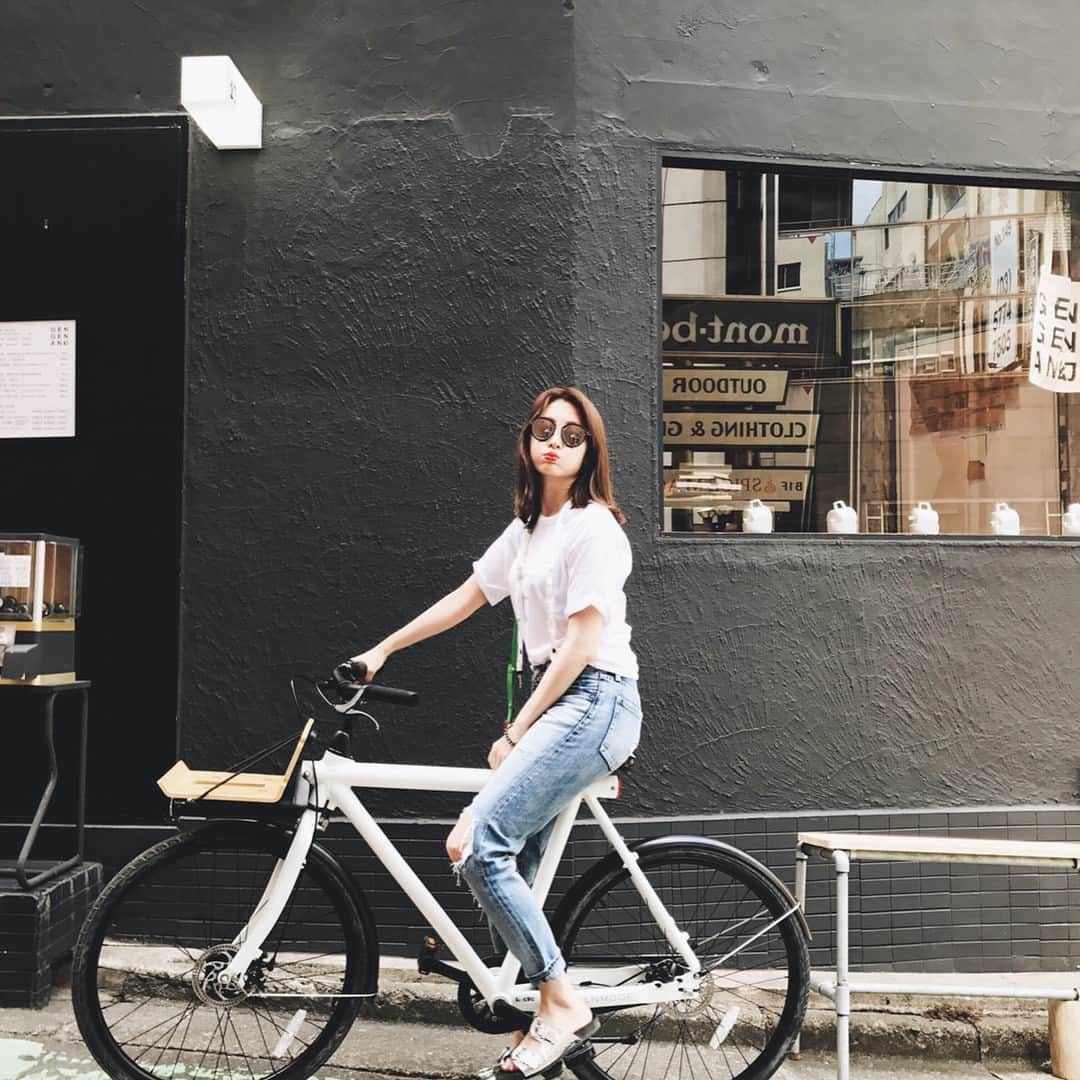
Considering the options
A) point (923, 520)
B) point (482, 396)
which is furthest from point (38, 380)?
point (923, 520)

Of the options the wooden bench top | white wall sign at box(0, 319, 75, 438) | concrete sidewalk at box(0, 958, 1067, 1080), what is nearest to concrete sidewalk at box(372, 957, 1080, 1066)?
concrete sidewalk at box(0, 958, 1067, 1080)

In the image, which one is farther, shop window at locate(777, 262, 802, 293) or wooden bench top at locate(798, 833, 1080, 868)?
shop window at locate(777, 262, 802, 293)

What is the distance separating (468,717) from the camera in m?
4.75

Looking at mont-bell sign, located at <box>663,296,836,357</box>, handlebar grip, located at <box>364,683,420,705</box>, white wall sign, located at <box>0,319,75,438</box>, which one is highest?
mont-bell sign, located at <box>663,296,836,357</box>

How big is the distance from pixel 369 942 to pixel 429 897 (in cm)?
23

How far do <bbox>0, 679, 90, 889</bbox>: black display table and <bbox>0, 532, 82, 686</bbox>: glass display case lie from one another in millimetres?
60

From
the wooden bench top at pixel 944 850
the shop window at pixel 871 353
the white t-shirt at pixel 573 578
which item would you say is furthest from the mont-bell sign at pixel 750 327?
the wooden bench top at pixel 944 850

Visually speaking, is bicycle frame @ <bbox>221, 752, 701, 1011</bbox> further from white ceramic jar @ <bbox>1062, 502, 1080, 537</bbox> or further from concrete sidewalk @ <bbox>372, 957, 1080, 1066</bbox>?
white ceramic jar @ <bbox>1062, 502, 1080, 537</bbox>

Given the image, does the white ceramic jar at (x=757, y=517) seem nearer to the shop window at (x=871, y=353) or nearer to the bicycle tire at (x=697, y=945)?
the shop window at (x=871, y=353)

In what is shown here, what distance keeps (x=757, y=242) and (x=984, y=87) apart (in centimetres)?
128

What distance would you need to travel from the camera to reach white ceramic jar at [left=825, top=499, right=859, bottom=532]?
17.3 feet

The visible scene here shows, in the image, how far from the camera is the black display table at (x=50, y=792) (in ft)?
14.2

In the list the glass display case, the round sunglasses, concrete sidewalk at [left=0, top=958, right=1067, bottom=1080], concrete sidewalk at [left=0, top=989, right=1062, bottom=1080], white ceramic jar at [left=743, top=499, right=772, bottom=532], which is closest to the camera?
the round sunglasses

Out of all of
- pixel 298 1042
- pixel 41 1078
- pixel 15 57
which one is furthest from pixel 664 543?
pixel 15 57
